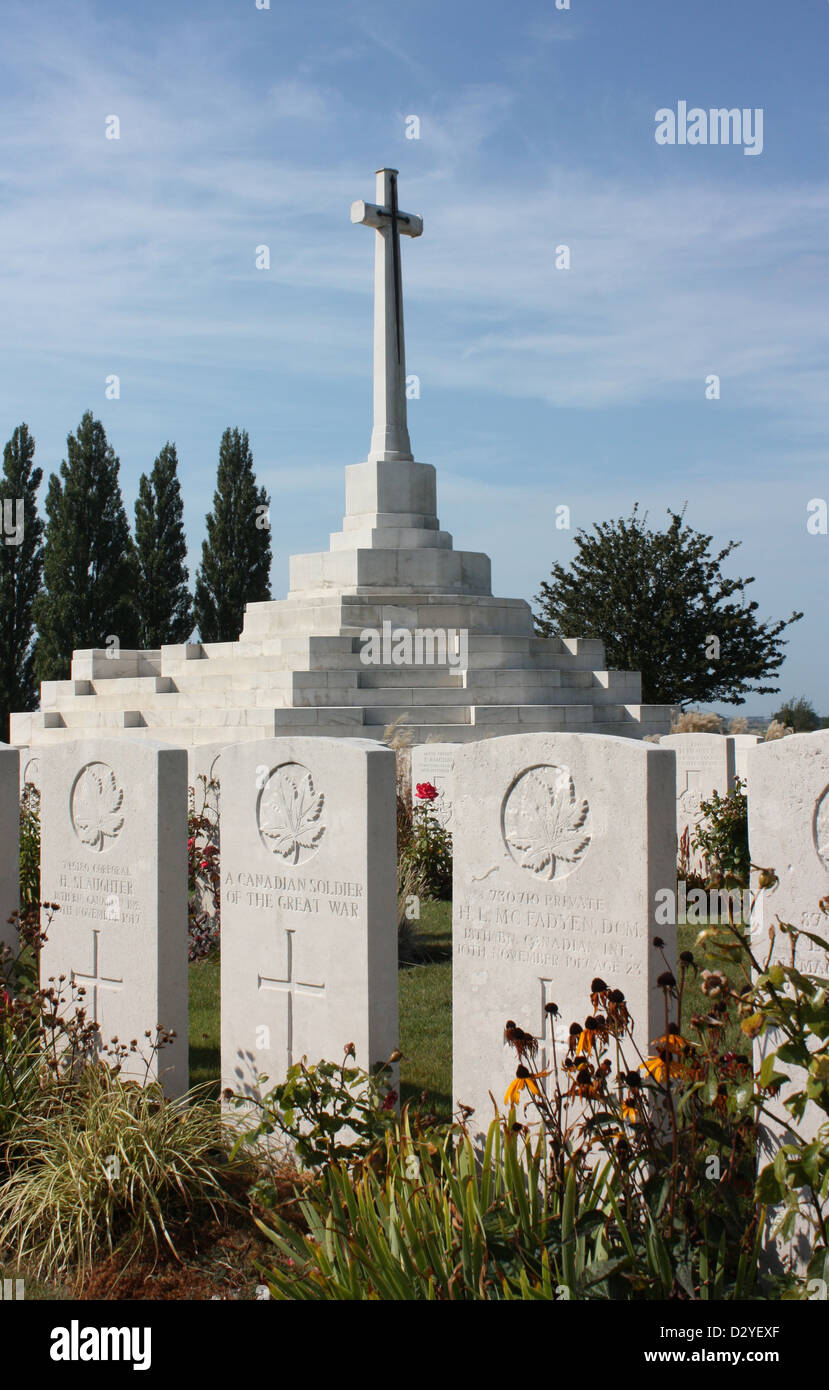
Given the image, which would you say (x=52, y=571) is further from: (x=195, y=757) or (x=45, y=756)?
(x=45, y=756)

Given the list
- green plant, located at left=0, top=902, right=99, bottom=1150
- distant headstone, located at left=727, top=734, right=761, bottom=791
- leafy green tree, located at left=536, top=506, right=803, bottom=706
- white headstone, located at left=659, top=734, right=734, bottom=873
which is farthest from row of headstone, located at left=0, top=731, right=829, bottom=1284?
leafy green tree, located at left=536, top=506, right=803, bottom=706

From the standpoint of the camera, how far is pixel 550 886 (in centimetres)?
436

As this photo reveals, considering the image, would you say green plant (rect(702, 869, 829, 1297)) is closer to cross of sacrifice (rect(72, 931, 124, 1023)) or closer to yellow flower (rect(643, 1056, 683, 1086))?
yellow flower (rect(643, 1056, 683, 1086))

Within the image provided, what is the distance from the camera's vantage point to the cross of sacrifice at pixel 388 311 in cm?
1686

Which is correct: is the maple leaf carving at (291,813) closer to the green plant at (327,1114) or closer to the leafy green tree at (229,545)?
the green plant at (327,1114)

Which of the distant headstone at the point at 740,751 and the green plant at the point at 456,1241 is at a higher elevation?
the distant headstone at the point at 740,751

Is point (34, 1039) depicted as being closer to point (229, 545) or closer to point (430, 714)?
point (430, 714)

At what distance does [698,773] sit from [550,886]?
7219 mm

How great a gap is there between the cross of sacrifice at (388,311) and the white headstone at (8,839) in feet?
38.4

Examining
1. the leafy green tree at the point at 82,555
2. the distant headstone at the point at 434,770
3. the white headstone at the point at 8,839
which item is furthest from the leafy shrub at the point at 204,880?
the leafy green tree at the point at 82,555

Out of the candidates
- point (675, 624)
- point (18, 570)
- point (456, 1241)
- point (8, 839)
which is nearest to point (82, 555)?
point (18, 570)

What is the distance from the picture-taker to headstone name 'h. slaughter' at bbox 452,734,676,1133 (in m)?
4.11
